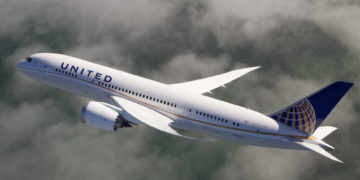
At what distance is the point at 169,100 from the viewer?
41.6 metres

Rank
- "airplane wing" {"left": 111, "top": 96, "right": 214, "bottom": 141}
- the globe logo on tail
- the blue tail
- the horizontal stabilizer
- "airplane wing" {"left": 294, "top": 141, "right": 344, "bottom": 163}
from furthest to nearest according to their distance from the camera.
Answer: "airplane wing" {"left": 111, "top": 96, "right": 214, "bottom": 141}, the horizontal stabilizer, the globe logo on tail, "airplane wing" {"left": 294, "top": 141, "right": 344, "bottom": 163}, the blue tail

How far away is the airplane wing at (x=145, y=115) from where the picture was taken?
39000mm

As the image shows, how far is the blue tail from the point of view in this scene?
1350 inches

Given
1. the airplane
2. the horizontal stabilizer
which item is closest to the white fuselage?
the airplane

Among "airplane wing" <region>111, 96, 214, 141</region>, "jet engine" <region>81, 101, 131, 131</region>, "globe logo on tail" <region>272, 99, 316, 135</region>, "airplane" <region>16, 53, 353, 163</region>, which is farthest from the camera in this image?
"jet engine" <region>81, 101, 131, 131</region>

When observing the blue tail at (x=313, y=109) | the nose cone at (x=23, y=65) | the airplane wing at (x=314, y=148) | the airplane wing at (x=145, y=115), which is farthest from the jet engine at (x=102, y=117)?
the airplane wing at (x=314, y=148)

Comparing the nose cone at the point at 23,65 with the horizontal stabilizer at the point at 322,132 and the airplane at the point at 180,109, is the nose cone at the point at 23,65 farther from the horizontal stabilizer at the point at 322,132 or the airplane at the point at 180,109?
the horizontal stabilizer at the point at 322,132

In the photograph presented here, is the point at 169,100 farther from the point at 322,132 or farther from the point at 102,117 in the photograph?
the point at 322,132

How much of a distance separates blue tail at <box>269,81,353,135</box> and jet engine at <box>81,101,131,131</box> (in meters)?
15.9

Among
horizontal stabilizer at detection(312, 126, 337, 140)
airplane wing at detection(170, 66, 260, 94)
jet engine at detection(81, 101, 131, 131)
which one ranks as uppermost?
airplane wing at detection(170, 66, 260, 94)

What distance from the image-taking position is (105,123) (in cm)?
4025

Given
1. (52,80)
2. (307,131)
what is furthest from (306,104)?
(52,80)

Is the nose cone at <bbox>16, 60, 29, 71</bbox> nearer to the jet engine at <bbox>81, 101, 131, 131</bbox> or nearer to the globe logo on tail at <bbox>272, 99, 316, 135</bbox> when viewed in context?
the jet engine at <bbox>81, 101, 131, 131</bbox>

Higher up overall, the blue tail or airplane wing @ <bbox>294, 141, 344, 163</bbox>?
the blue tail
